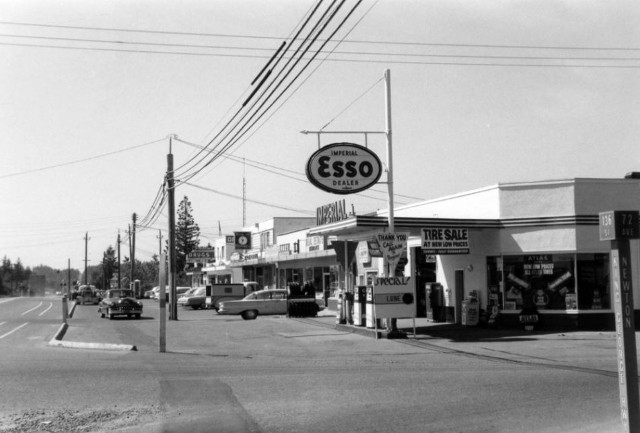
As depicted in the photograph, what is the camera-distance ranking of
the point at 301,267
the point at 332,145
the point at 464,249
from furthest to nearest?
the point at 301,267, the point at 464,249, the point at 332,145

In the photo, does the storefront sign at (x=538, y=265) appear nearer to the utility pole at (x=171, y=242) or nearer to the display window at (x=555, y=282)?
the display window at (x=555, y=282)

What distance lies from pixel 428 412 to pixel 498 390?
2.21 metres

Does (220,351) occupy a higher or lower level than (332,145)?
lower

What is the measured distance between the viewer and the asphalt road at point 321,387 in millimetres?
9156

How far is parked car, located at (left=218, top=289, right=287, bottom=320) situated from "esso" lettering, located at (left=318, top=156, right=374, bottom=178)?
14.4 m

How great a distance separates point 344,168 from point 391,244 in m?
2.82

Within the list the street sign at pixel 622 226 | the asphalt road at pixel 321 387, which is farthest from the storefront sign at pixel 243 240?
the street sign at pixel 622 226

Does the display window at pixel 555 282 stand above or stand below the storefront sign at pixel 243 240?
below

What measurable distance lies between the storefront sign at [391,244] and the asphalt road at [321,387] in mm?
2958

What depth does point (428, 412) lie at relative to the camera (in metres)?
9.68

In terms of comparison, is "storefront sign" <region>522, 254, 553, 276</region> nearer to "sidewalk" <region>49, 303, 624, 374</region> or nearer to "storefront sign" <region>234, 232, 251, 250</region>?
"sidewalk" <region>49, 303, 624, 374</region>

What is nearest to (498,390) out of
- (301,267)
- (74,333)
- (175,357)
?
(175,357)

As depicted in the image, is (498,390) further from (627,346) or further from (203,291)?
(203,291)

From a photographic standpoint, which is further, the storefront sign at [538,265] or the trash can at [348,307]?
the trash can at [348,307]
